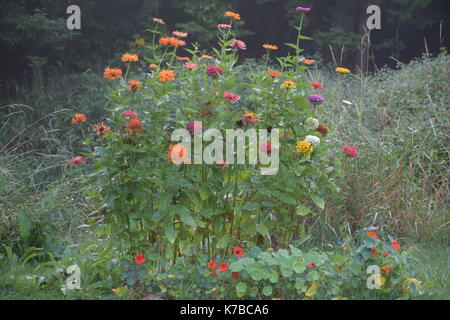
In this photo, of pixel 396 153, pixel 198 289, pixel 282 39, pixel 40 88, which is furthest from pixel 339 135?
pixel 282 39

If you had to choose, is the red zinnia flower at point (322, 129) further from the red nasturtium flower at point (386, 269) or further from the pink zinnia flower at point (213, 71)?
the red nasturtium flower at point (386, 269)

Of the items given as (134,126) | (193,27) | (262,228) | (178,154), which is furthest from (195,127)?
(193,27)

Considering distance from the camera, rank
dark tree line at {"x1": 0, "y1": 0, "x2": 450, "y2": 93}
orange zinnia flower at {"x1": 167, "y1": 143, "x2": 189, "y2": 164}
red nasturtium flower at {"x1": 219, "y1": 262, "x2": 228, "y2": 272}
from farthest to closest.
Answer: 1. dark tree line at {"x1": 0, "y1": 0, "x2": 450, "y2": 93}
2. red nasturtium flower at {"x1": 219, "y1": 262, "x2": 228, "y2": 272}
3. orange zinnia flower at {"x1": 167, "y1": 143, "x2": 189, "y2": 164}

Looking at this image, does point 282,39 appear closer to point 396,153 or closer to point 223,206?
point 396,153

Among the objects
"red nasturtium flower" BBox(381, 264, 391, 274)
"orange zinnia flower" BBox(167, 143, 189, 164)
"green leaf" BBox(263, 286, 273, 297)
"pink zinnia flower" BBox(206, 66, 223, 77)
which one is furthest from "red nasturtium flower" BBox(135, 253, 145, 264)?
"red nasturtium flower" BBox(381, 264, 391, 274)

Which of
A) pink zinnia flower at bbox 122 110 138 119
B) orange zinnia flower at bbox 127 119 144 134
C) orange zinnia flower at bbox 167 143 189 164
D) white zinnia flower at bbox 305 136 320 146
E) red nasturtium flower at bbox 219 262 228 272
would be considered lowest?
red nasturtium flower at bbox 219 262 228 272

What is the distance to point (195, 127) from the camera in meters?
2.93

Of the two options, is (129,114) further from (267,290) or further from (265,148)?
(267,290)

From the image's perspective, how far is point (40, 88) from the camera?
8930 millimetres

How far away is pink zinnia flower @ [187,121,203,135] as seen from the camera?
2934 millimetres

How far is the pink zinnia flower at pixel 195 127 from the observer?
293 cm

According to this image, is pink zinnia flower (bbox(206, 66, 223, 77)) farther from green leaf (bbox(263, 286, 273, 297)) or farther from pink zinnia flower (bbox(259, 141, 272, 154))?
green leaf (bbox(263, 286, 273, 297))

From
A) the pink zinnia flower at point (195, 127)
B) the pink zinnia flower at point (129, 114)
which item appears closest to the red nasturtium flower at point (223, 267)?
the pink zinnia flower at point (195, 127)
